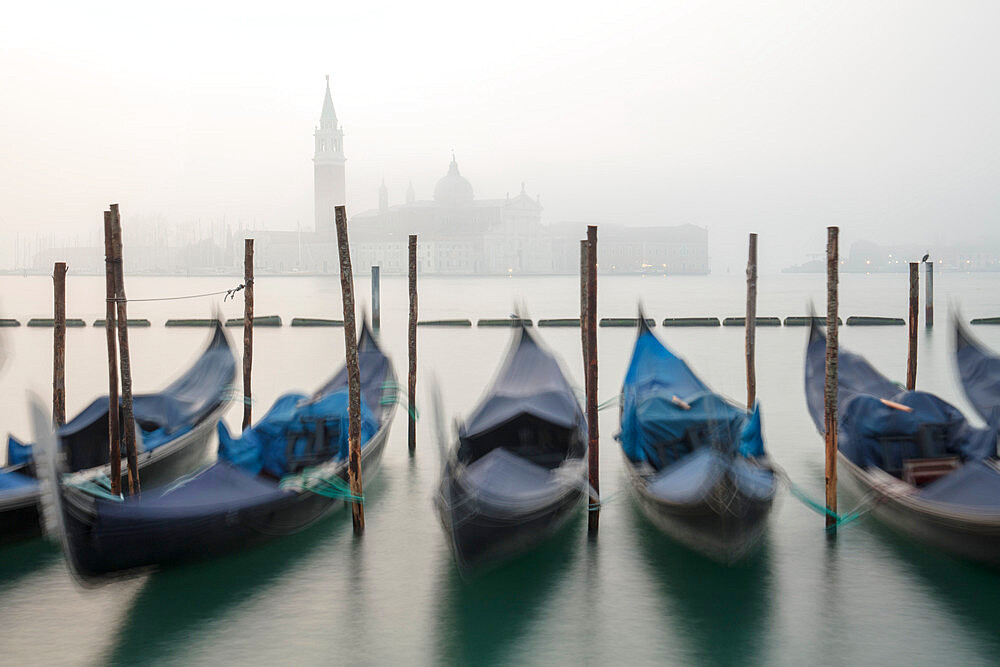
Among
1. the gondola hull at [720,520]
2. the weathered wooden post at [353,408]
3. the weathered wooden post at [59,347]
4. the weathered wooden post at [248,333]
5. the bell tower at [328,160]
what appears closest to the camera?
the gondola hull at [720,520]

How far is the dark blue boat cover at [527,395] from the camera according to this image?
187 inches

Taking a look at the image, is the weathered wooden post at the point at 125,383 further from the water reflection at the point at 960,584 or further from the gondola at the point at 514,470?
the water reflection at the point at 960,584

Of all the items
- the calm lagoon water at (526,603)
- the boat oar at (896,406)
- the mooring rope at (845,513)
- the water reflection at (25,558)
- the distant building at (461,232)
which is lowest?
the calm lagoon water at (526,603)

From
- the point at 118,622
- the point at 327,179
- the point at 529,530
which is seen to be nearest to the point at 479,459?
the point at 529,530

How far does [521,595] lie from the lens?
369 centimetres

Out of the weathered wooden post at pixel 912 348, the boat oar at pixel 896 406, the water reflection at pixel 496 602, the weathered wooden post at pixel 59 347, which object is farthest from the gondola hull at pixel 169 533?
the weathered wooden post at pixel 912 348

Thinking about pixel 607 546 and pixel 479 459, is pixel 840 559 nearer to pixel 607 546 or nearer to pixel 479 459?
pixel 607 546

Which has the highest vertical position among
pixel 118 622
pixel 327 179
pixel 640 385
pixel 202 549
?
pixel 327 179

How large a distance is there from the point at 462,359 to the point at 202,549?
869cm

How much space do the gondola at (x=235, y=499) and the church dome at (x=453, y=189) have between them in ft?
248

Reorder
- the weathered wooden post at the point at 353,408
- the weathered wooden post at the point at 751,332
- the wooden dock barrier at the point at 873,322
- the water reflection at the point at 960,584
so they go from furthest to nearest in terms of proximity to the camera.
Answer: the wooden dock barrier at the point at 873,322 < the weathered wooden post at the point at 751,332 < the weathered wooden post at the point at 353,408 < the water reflection at the point at 960,584

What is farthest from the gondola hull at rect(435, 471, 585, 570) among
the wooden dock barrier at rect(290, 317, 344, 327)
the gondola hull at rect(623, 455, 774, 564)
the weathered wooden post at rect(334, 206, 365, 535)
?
the wooden dock barrier at rect(290, 317, 344, 327)

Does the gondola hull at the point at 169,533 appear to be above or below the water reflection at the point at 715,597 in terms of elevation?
above

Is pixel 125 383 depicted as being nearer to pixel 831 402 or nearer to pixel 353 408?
pixel 353 408
